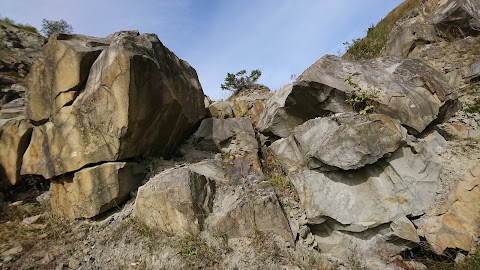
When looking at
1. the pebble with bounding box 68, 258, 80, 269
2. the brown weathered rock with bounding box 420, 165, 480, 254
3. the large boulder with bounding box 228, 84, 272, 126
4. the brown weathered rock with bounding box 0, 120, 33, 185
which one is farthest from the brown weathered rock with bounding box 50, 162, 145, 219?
the brown weathered rock with bounding box 420, 165, 480, 254

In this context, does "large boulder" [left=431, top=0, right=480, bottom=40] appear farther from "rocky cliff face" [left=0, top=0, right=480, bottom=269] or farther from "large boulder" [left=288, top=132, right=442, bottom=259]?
"large boulder" [left=288, top=132, right=442, bottom=259]

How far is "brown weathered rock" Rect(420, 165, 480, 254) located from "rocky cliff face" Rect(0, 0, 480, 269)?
17 millimetres

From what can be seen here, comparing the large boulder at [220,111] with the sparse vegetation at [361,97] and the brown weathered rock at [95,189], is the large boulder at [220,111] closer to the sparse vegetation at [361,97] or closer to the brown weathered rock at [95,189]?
the brown weathered rock at [95,189]

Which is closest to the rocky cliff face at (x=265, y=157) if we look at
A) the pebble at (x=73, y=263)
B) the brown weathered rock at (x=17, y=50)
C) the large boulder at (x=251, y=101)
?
the pebble at (x=73, y=263)

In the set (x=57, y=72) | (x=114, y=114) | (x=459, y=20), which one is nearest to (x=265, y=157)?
(x=114, y=114)

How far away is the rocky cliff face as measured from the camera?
16.8 feet

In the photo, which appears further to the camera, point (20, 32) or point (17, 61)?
point (20, 32)

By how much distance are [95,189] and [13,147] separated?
2.61 metres

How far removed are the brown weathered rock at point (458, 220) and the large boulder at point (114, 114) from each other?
18.0ft

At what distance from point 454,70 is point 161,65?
7.65 metres

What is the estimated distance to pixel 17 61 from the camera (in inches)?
475

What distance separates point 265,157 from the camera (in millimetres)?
7254

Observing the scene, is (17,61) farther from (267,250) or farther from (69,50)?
(267,250)

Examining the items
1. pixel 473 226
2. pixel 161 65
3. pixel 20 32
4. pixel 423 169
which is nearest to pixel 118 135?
pixel 161 65
